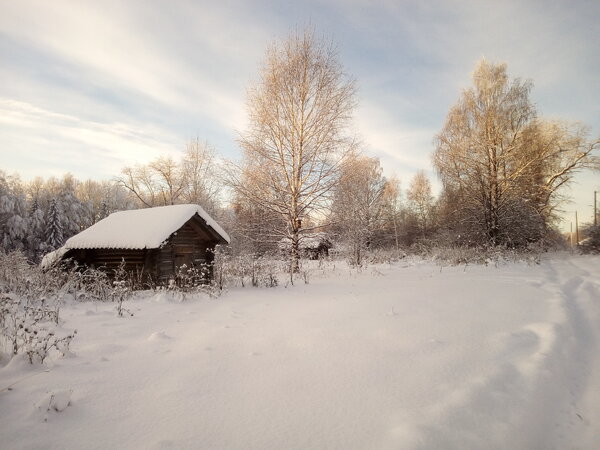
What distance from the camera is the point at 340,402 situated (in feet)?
7.65

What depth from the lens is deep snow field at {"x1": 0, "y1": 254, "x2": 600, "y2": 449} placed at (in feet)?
6.41

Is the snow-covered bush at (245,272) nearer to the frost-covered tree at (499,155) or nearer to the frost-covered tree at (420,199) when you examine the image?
the frost-covered tree at (499,155)

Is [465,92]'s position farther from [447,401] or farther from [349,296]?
[447,401]

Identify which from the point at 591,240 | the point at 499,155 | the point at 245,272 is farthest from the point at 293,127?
the point at 591,240

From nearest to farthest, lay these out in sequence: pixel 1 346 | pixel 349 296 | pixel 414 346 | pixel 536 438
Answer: pixel 536 438 < pixel 1 346 < pixel 414 346 < pixel 349 296

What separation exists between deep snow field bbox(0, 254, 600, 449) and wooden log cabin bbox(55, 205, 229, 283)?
5728mm

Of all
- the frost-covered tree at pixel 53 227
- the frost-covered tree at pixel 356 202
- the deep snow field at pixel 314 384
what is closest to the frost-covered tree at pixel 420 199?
the frost-covered tree at pixel 356 202

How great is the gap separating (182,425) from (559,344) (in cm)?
437

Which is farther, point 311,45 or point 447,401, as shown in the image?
point 311,45

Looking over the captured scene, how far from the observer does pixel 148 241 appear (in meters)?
9.77

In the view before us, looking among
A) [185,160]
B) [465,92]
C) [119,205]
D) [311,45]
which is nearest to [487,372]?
[311,45]

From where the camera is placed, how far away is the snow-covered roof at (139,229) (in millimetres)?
9930

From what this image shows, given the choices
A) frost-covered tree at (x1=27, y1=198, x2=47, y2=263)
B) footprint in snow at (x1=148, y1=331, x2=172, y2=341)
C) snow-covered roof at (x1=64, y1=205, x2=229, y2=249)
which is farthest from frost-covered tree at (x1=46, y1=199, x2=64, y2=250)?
footprint in snow at (x1=148, y1=331, x2=172, y2=341)

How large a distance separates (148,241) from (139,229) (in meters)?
1.22
